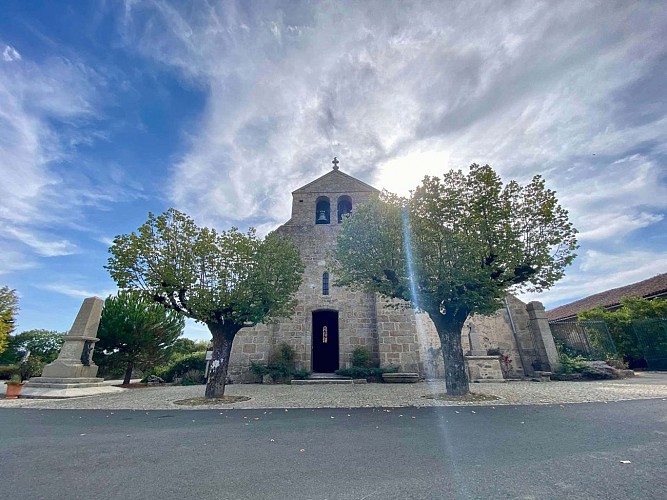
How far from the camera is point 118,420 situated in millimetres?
6031

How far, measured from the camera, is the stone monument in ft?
33.7

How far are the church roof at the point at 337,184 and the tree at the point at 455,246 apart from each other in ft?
27.6

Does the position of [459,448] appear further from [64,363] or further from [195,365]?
[195,365]

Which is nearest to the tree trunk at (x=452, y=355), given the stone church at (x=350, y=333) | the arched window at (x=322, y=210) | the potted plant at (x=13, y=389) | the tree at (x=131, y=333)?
the stone church at (x=350, y=333)

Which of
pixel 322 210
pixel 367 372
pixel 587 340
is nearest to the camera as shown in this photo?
pixel 367 372

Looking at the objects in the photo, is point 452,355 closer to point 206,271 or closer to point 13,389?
point 206,271

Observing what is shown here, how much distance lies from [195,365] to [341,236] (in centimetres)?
1083

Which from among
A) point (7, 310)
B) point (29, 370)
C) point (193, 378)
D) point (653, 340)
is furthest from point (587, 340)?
point (7, 310)

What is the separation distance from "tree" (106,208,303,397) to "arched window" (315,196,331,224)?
713cm

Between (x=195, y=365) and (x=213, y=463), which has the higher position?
(x=195, y=365)

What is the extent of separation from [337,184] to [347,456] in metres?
15.2

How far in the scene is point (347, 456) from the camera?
3.53 m

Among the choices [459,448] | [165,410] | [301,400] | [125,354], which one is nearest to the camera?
[459,448]

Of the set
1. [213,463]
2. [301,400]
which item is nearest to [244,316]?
[301,400]
